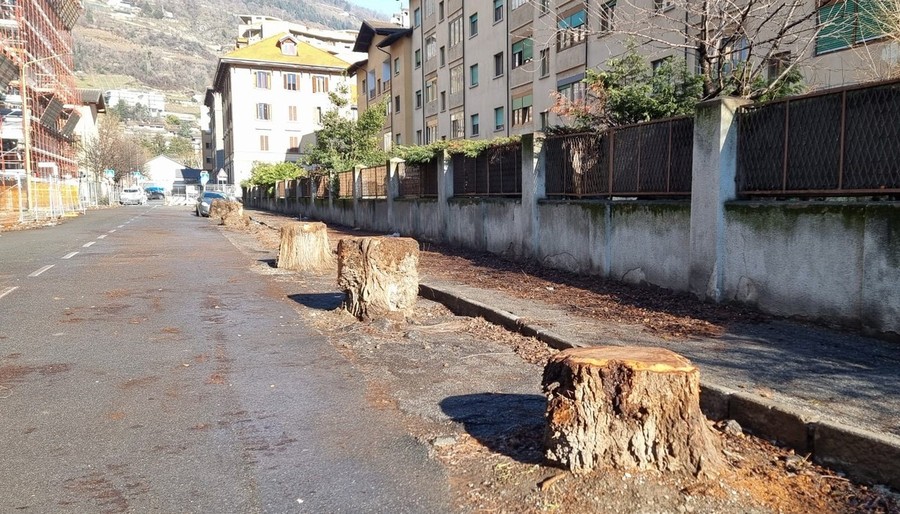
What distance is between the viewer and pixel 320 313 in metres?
8.48

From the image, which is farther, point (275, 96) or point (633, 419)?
point (275, 96)

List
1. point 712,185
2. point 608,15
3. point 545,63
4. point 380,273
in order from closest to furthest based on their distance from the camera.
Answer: point 712,185 < point 380,273 < point 608,15 < point 545,63

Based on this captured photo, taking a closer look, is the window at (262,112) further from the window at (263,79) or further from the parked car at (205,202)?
the parked car at (205,202)

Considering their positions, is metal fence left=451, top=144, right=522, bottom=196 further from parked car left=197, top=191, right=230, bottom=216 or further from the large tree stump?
parked car left=197, top=191, right=230, bottom=216

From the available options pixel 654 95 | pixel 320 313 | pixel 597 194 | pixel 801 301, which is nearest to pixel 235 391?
pixel 320 313

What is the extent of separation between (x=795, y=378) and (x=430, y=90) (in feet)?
139

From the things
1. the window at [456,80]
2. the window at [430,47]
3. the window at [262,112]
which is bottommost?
the window at [456,80]

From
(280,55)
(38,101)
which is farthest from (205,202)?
(280,55)

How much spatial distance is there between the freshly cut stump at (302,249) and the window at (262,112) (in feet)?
198

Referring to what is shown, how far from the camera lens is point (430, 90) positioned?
149 feet

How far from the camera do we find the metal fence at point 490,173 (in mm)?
12766

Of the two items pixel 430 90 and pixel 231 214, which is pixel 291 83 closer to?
pixel 430 90

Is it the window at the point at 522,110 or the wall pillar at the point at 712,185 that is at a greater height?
the window at the point at 522,110

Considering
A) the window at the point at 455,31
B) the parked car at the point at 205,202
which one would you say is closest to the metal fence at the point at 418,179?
the parked car at the point at 205,202
